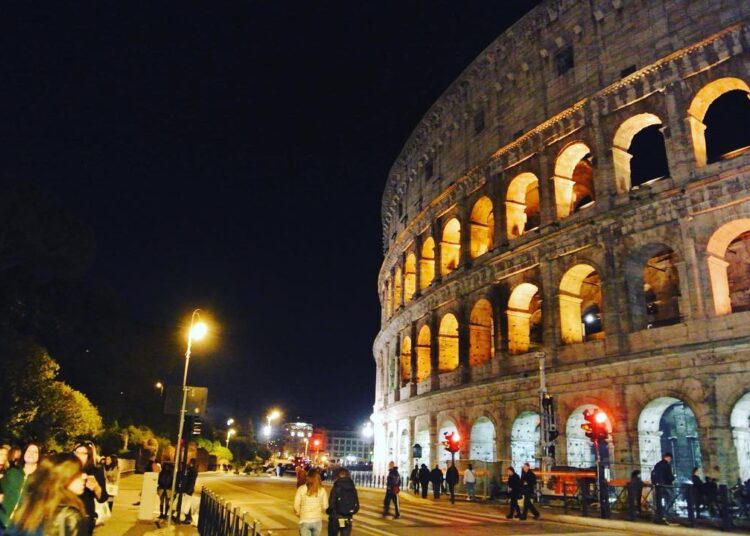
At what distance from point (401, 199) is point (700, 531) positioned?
2742cm

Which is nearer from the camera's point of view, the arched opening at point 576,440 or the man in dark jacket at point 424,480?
the arched opening at point 576,440

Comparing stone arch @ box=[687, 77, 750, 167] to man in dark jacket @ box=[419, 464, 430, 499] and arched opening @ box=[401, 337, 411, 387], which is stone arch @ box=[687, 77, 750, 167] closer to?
man in dark jacket @ box=[419, 464, 430, 499]

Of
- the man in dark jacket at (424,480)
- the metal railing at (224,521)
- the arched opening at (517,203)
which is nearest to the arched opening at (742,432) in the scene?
the man in dark jacket at (424,480)

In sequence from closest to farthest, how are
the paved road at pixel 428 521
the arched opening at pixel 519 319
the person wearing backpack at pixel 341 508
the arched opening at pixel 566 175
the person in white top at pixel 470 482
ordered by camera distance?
the person wearing backpack at pixel 341 508
the paved road at pixel 428 521
the person in white top at pixel 470 482
the arched opening at pixel 566 175
the arched opening at pixel 519 319

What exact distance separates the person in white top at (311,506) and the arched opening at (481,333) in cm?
1896

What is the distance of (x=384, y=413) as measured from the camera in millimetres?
35562

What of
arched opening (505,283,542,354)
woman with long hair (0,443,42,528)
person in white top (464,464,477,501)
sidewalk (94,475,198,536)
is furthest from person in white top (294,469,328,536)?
arched opening (505,283,542,354)

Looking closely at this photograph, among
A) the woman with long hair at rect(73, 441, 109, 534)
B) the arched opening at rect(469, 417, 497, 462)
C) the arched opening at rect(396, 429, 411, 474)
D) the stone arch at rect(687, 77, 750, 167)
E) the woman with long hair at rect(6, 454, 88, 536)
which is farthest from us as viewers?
the arched opening at rect(396, 429, 411, 474)

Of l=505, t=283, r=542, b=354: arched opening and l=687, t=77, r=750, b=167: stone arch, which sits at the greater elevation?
l=687, t=77, r=750, b=167: stone arch

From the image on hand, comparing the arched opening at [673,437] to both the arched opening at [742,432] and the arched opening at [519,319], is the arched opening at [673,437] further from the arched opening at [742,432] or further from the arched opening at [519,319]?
the arched opening at [519,319]

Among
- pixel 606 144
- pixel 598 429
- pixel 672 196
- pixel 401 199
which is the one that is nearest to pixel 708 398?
pixel 598 429

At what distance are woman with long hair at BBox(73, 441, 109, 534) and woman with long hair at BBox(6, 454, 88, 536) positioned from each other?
143cm

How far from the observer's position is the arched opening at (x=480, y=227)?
1081 inches

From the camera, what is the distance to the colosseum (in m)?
17.5
